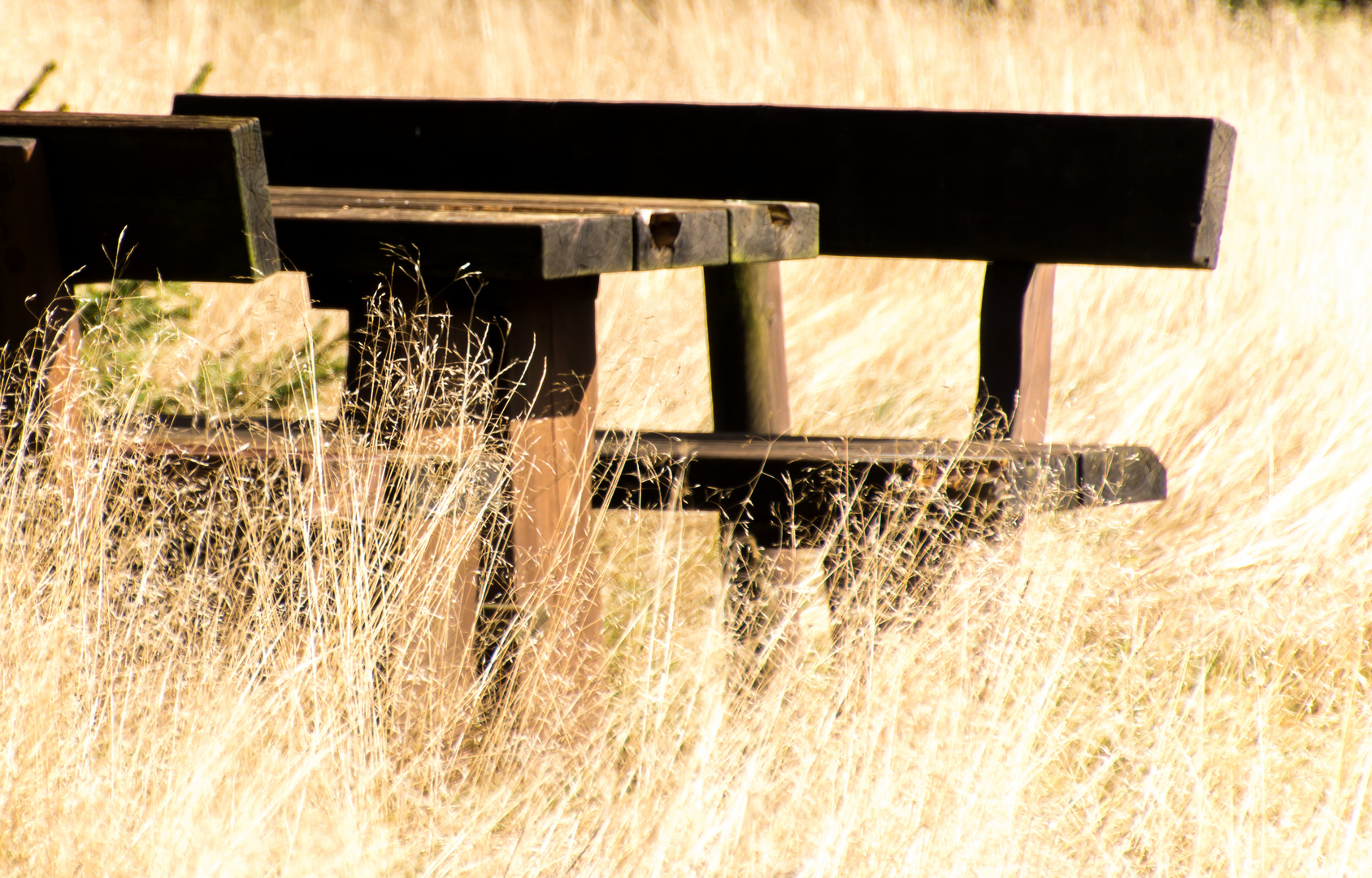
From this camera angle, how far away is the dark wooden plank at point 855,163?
2.53m

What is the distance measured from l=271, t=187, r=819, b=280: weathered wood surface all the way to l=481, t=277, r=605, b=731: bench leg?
172 mm

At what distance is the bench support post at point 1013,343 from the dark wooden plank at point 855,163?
0.11 metres

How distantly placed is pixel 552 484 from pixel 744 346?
1.01m

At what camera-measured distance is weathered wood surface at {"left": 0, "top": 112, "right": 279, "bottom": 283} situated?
1.77 m

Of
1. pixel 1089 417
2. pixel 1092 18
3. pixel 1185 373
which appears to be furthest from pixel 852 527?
pixel 1092 18

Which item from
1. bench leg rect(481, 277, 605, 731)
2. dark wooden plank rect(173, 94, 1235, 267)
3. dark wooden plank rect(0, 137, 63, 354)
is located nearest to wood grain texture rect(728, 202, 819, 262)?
bench leg rect(481, 277, 605, 731)

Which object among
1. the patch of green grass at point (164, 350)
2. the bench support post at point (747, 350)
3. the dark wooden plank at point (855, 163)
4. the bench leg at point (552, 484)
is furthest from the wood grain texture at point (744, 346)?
the patch of green grass at point (164, 350)

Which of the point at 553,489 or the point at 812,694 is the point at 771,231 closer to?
the point at 553,489

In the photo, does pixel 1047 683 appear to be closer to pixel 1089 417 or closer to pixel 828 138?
pixel 828 138

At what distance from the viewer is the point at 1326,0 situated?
1173cm

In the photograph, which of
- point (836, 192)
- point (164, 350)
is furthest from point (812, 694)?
point (164, 350)

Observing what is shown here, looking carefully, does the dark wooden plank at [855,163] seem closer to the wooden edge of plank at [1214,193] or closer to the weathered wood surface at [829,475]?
the wooden edge of plank at [1214,193]

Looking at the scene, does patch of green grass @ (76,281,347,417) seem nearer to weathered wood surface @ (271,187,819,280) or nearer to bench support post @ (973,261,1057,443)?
weathered wood surface @ (271,187,819,280)

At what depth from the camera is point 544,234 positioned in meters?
1.88
